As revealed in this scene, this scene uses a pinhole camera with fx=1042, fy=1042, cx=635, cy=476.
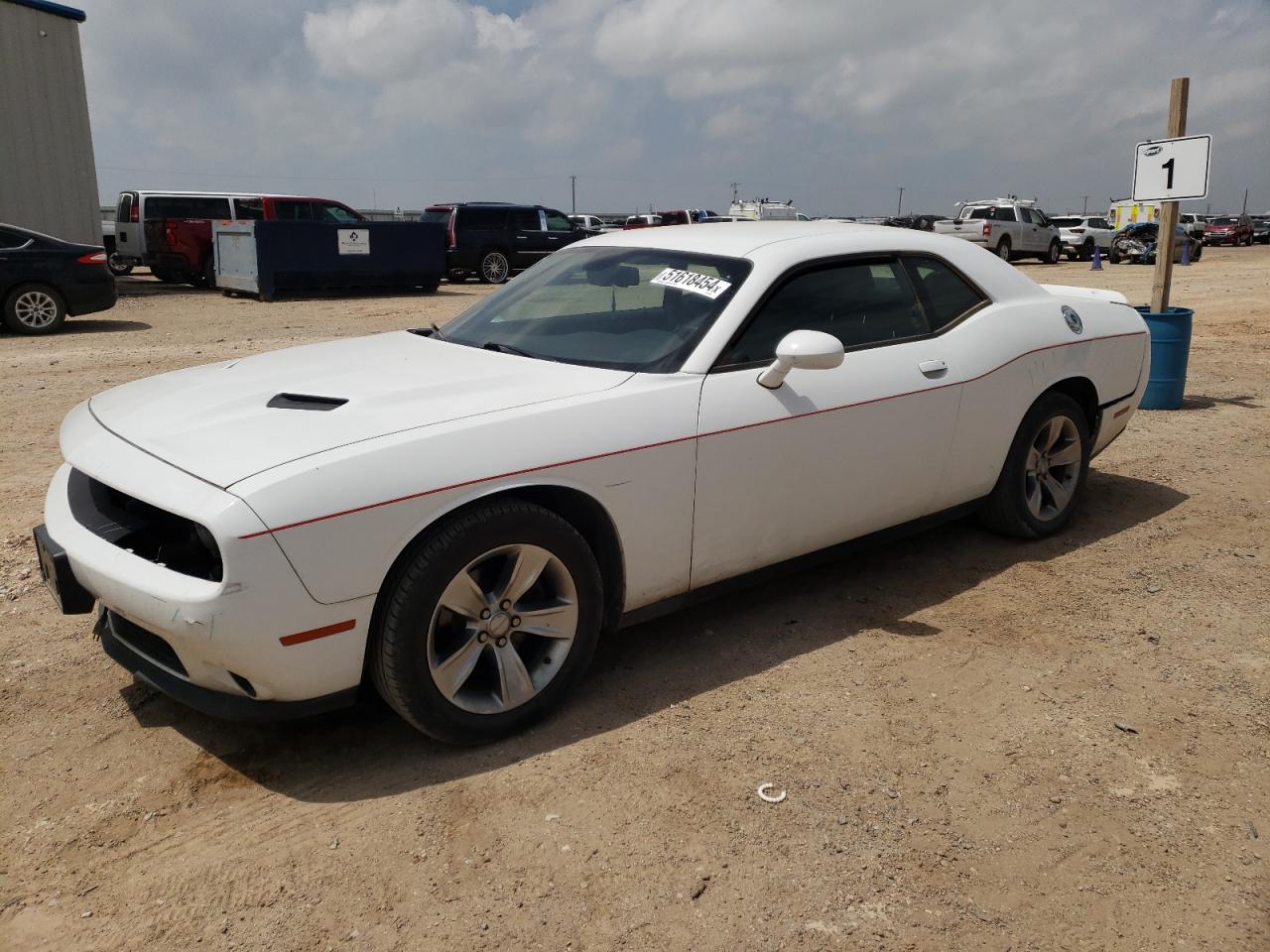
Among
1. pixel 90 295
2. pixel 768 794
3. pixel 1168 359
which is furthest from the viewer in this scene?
pixel 90 295

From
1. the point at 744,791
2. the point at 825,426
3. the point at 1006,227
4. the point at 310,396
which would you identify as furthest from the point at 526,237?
the point at 744,791

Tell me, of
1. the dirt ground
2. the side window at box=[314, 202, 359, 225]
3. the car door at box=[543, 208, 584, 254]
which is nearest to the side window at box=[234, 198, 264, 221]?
the side window at box=[314, 202, 359, 225]

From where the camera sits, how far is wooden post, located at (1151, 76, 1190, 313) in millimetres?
7992

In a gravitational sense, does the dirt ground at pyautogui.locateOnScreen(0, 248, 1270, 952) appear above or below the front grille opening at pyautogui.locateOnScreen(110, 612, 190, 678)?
below

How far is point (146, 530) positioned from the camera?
304 centimetres

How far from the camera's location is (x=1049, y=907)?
2523 millimetres

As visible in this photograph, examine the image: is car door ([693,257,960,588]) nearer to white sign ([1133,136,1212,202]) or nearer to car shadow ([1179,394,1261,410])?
Answer: white sign ([1133,136,1212,202])

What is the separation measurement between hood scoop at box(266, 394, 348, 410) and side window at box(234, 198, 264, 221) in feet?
65.4

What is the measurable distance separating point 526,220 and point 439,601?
20976mm

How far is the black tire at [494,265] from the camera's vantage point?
890 inches

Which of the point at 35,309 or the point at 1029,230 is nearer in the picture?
the point at 35,309

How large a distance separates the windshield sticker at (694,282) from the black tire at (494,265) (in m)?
19.3

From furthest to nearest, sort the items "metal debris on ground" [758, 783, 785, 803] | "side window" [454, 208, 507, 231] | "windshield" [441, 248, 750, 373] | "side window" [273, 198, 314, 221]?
1. "side window" [454, 208, 507, 231]
2. "side window" [273, 198, 314, 221]
3. "windshield" [441, 248, 750, 373]
4. "metal debris on ground" [758, 783, 785, 803]

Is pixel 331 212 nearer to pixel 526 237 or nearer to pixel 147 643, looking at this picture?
pixel 526 237
